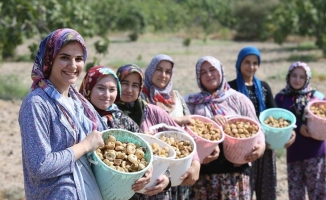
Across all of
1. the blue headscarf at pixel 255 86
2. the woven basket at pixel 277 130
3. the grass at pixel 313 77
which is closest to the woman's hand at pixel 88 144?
the woven basket at pixel 277 130

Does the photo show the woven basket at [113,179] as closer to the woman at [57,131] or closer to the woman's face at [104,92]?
the woman at [57,131]

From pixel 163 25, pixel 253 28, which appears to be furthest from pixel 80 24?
pixel 163 25

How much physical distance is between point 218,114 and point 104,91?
49.9 inches

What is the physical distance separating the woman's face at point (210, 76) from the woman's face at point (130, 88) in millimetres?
803

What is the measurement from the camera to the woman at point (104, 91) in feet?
7.81

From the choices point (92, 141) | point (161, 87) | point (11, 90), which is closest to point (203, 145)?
point (161, 87)

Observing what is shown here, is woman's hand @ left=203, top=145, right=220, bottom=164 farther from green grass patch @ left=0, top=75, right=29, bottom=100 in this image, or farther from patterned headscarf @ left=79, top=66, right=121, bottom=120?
green grass patch @ left=0, top=75, right=29, bottom=100

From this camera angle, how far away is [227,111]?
3404mm

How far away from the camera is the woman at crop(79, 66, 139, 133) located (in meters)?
2.38

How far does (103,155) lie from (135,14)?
32397 millimetres

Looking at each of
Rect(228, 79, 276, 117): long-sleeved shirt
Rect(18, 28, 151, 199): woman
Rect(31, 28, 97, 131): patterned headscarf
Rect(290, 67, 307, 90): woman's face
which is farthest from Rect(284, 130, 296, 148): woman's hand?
Rect(31, 28, 97, 131): patterned headscarf

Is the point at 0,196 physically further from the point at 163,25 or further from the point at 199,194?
the point at 163,25

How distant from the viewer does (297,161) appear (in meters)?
3.90

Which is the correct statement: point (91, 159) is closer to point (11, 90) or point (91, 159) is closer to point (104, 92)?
point (104, 92)
